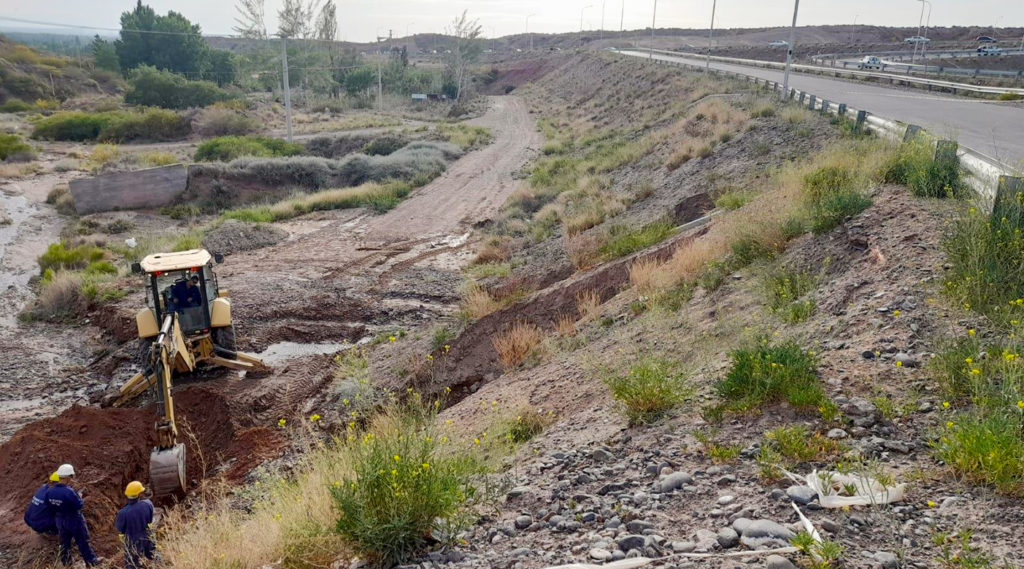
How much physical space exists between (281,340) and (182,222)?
16.0m

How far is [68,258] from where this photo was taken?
21.9 metres

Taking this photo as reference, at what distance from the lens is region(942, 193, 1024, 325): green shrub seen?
6543mm

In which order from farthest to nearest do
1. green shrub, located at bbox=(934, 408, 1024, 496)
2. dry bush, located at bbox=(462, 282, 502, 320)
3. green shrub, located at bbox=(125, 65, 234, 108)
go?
1. green shrub, located at bbox=(125, 65, 234, 108)
2. dry bush, located at bbox=(462, 282, 502, 320)
3. green shrub, located at bbox=(934, 408, 1024, 496)

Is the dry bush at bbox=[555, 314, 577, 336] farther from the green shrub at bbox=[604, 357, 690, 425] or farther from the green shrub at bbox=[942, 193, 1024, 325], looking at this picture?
the green shrub at bbox=[942, 193, 1024, 325]

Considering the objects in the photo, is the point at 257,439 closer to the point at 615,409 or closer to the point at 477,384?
the point at 477,384

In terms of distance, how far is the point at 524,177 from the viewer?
3378 cm

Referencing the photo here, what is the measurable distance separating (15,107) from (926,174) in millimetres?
74420

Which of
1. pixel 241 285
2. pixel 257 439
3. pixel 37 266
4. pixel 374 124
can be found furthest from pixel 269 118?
pixel 257 439

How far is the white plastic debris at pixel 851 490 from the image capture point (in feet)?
15.1

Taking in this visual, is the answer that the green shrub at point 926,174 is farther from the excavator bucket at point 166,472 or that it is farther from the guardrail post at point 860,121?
the excavator bucket at point 166,472

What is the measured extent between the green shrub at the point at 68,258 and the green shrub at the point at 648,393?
67.3ft

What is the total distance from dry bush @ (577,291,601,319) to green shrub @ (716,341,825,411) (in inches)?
204

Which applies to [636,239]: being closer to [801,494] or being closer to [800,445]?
[800,445]

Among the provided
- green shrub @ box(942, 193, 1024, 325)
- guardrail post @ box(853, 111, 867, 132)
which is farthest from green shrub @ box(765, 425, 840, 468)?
guardrail post @ box(853, 111, 867, 132)
